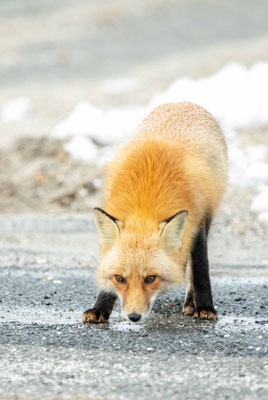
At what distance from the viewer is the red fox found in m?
4.97

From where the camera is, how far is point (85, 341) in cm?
517

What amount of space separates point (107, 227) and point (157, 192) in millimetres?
541

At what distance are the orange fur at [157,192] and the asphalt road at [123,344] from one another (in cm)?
48

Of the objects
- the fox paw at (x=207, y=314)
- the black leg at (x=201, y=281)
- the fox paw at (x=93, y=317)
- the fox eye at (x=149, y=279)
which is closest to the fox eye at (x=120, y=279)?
the fox eye at (x=149, y=279)

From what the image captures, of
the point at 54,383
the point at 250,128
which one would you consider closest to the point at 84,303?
the point at 54,383

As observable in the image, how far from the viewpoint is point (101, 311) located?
19.0 feet

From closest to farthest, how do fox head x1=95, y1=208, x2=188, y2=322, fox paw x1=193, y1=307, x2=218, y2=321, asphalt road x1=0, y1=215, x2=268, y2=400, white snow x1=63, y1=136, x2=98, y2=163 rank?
asphalt road x1=0, y1=215, x2=268, y2=400 < fox head x1=95, y1=208, x2=188, y2=322 < fox paw x1=193, y1=307, x2=218, y2=321 < white snow x1=63, y1=136, x2=98, y2=163

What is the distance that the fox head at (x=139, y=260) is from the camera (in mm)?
4895

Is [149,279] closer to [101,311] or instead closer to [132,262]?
[132,262]

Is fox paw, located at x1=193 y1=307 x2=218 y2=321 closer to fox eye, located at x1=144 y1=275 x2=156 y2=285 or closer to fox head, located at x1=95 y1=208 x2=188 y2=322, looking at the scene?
fox head, located at x1=95 y1=208 x2=188 y2=322

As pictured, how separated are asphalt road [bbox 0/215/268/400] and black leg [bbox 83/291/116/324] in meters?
0.12

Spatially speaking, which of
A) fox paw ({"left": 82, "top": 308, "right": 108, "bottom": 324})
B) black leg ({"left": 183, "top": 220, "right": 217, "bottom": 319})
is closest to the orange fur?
black leg ({"left": 183, "top": 220, "right": 217, "bottom": 319})

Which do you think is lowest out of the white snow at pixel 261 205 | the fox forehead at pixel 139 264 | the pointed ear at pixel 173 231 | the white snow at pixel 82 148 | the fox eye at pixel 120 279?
the fox eye at pixel 120 279

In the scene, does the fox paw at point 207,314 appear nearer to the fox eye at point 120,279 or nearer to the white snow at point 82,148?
the fox eye at point 120,279
